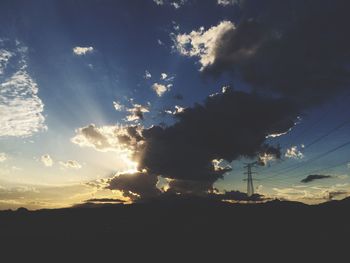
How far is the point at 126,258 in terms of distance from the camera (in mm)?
150000

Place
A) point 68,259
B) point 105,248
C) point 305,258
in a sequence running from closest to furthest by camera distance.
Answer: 1. point 305,258
2. point 68,259
3. point 105,248

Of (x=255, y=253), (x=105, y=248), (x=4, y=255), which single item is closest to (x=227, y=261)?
(x=255, y=253)

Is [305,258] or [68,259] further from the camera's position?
[68,259]

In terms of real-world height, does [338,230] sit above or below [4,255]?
above

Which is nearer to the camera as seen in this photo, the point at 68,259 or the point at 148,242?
the point at 68,259

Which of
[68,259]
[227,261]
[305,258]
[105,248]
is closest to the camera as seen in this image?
[305,258]

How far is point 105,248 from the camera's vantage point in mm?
179500

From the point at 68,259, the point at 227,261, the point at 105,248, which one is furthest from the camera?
the point at 105,248

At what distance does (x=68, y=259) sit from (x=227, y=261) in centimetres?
7538

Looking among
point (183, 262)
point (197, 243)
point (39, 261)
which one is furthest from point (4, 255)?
point (197, 243)

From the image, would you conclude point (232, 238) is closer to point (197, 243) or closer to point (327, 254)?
point (197, 243)

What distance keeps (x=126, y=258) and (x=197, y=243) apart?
4764 centimetres

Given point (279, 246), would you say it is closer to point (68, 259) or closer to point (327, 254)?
point (327, 254)

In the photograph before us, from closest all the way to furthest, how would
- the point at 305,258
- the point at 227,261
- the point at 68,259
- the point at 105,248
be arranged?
the point at 305,258
the point at 227,261
the point at 68,259
the point at 105,248
